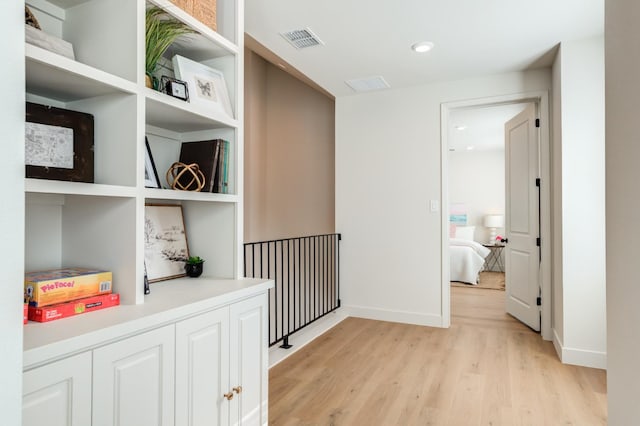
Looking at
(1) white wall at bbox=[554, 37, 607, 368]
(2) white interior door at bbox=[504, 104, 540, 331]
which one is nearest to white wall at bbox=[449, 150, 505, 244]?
(2) white interior door at bbox=[504, 104, 540, 331]

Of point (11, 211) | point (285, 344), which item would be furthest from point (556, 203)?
point (11, 211)

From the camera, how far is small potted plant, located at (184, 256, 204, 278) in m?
1.93

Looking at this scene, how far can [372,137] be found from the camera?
418 cm

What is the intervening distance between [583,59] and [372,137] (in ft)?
6.38

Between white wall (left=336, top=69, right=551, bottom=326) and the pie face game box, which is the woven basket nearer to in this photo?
the pie face game box

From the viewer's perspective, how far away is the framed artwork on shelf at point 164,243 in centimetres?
181

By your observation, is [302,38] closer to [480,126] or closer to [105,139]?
[105,139]

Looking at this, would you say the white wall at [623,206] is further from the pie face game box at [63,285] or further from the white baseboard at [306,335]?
the white baseboard at [306,335]

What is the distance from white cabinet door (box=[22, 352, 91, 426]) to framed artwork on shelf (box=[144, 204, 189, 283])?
2.47ft

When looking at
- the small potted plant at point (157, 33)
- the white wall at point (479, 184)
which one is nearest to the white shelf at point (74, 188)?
the small potted plant at point (157, 33)

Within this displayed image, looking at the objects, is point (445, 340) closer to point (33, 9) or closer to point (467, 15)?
point (467, 15)

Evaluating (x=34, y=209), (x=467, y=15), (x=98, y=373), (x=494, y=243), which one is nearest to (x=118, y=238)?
(x=34, y=209)

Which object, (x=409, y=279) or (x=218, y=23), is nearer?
(x=218, y=23)

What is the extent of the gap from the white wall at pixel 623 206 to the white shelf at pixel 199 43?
1.50m
